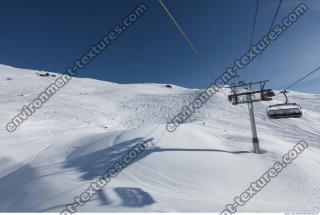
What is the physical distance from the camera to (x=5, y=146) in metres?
12.8

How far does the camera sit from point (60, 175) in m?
8.39

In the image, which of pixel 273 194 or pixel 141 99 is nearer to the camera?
pixel 273 194


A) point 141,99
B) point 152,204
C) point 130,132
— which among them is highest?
point 141,99

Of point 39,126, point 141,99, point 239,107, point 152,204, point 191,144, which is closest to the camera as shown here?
point 152,204

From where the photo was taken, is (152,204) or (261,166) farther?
(261,166)

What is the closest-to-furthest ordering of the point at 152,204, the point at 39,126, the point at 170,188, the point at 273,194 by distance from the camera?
the point at 152,204, the point at 170,188, the point at 273,194, the point at 39,126

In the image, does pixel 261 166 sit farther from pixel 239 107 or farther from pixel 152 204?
pixel 239 107

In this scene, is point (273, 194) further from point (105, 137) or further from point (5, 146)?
point (5, 146)

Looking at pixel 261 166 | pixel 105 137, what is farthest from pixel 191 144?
pixel 105 137

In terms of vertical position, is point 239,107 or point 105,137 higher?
point 239,107

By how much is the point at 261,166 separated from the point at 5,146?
12208mm

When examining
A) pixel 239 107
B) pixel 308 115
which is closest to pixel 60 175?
pixel 239 107

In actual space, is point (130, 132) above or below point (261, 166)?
above

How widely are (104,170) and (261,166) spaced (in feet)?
21.6
